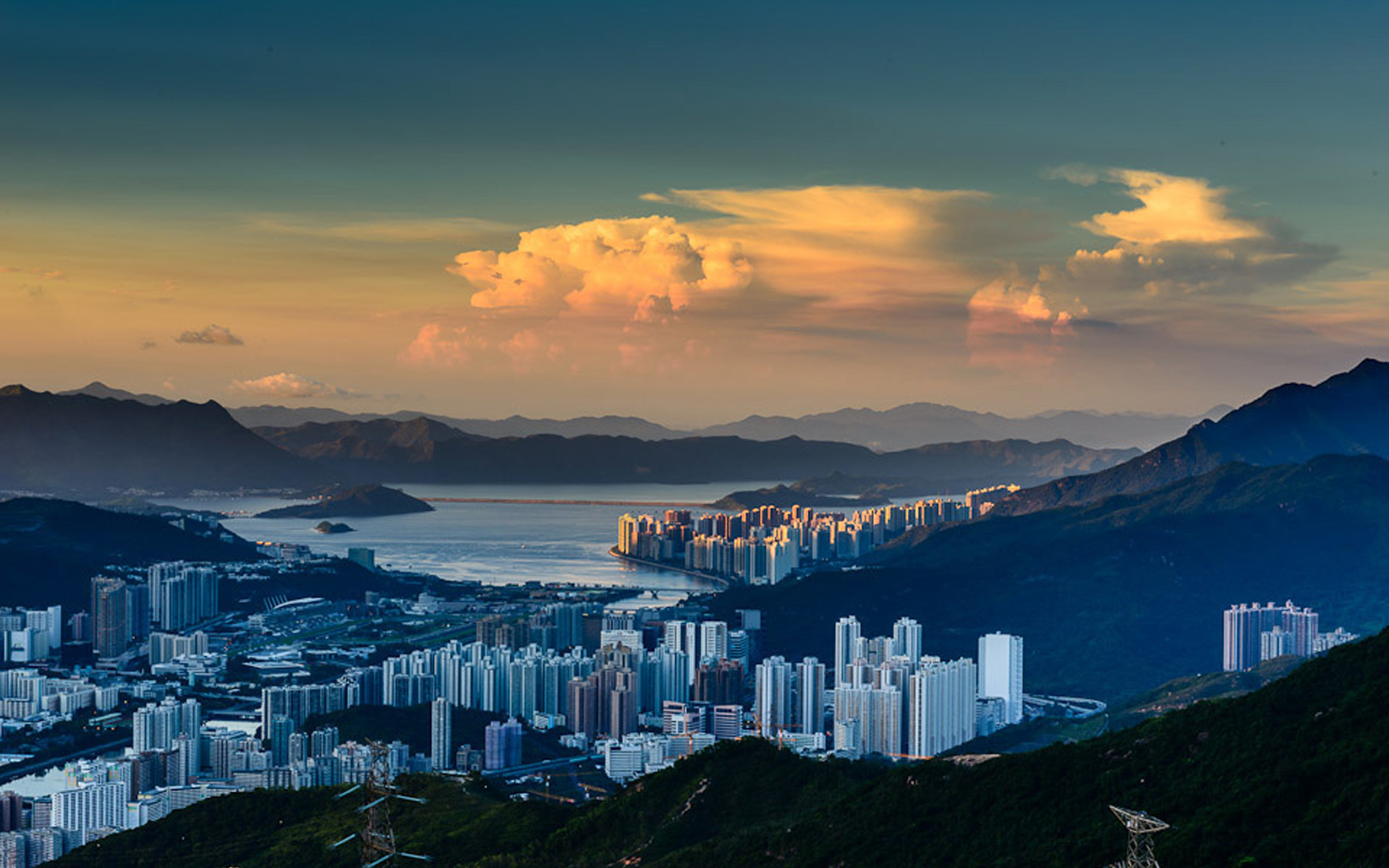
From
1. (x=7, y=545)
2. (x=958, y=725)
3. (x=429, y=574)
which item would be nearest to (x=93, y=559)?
(x=7, y=545)

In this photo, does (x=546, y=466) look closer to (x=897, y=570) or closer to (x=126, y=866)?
(x=897, y=570)

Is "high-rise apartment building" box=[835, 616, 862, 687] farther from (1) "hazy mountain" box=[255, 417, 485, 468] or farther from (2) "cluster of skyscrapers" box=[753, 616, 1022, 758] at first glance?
(1) "hazy mountain" box=[255, 417, 485, 468]

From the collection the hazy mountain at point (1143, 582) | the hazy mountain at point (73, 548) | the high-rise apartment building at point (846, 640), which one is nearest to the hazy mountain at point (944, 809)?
the high-rise apartment building at point (846, 640)

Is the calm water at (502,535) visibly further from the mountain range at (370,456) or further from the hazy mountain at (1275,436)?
the hazy mountain at (1275,436)

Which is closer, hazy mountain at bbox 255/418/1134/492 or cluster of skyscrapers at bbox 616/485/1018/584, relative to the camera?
cluster of skyscrapers at bbox 616/485/1018/584

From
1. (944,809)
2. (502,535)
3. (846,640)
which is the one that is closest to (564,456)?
Answer: (502,535)

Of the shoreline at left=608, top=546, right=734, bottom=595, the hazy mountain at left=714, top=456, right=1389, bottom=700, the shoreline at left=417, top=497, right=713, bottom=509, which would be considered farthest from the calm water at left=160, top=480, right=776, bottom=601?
the hazy mountain at left=714, top=456, right=1389, bottom=700
